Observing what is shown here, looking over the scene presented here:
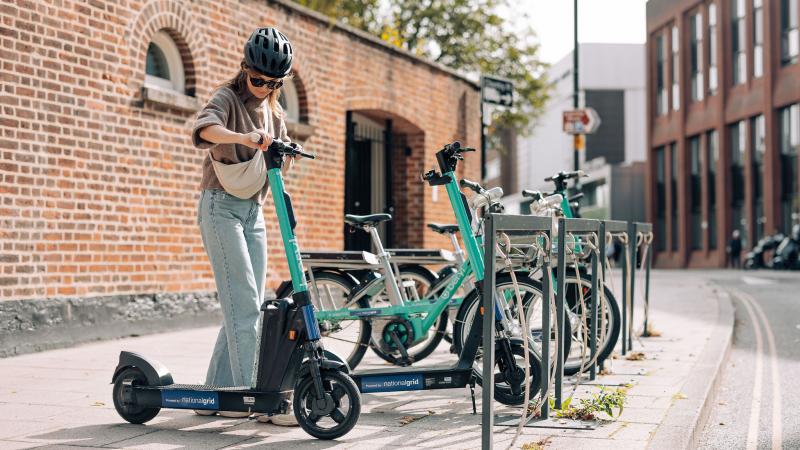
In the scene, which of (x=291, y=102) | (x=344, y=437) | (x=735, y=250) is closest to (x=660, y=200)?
(x=735, y=250)

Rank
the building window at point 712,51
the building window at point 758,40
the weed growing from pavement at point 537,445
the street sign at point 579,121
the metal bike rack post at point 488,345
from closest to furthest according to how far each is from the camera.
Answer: the metal bike rack post at point 488,345 → the weed growing from pavement at point 537,445 → the street sign at point 579,121 → the building window at point 758,40 → the building window at point 712,51

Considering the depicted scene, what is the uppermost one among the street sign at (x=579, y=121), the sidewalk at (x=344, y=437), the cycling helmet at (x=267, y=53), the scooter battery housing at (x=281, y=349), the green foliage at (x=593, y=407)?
the street sign at (x=579, y=121)

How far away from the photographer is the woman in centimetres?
486

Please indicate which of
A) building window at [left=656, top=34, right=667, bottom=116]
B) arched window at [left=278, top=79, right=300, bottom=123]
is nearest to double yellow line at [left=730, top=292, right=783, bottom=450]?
arched window at [left=278, top=79, right=300, bottom=123]

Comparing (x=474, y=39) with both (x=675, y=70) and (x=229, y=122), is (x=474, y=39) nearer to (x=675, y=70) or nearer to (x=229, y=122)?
(x=675, y=70)

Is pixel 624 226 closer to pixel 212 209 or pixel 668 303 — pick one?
pixel 212 209

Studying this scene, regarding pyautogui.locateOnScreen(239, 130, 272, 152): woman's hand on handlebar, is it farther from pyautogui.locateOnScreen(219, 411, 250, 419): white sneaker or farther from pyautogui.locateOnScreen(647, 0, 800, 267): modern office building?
pyautogui.locateOnScreen(647, 0, 800, 267): modern office building

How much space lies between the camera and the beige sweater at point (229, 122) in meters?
4.89

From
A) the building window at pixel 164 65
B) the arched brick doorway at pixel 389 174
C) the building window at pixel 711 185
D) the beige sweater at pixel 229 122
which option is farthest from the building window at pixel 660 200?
the beige sweater at pixel 229 122

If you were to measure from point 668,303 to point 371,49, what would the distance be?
5907mm

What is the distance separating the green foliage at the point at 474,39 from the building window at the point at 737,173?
43.3 feet

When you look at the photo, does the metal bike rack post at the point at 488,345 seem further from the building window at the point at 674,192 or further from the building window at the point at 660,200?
the building window at the point at 660,200

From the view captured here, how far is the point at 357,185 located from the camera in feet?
45.7

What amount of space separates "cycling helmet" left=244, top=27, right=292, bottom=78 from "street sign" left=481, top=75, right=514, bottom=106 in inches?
293
